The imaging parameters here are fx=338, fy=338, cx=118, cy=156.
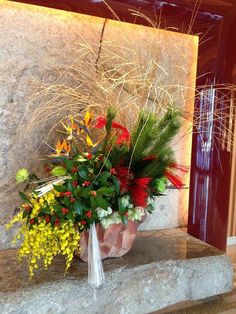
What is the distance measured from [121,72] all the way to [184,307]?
87cm

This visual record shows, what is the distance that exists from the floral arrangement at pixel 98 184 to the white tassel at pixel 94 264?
33 mm

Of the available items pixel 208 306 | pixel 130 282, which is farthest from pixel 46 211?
pixel 208 306

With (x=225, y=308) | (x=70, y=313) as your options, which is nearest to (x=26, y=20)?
(x=70, y=313)

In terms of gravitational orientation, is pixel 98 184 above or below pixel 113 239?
above

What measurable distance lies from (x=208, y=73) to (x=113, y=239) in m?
0.86

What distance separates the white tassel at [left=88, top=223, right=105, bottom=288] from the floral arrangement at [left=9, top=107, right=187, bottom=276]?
0.11ft

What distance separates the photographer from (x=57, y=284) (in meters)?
0.95

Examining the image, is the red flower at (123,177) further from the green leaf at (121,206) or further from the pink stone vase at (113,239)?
the pink stone vase at (113,239)

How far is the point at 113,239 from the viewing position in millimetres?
1115

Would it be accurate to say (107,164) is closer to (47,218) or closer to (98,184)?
(98,184)

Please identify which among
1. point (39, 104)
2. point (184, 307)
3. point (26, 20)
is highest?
point (26, 20)

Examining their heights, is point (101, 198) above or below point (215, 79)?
below

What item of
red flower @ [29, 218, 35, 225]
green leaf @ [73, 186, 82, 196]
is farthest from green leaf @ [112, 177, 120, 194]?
red flower @ [29, 218, 35, 225]

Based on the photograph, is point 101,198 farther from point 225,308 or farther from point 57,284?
point 225,308
